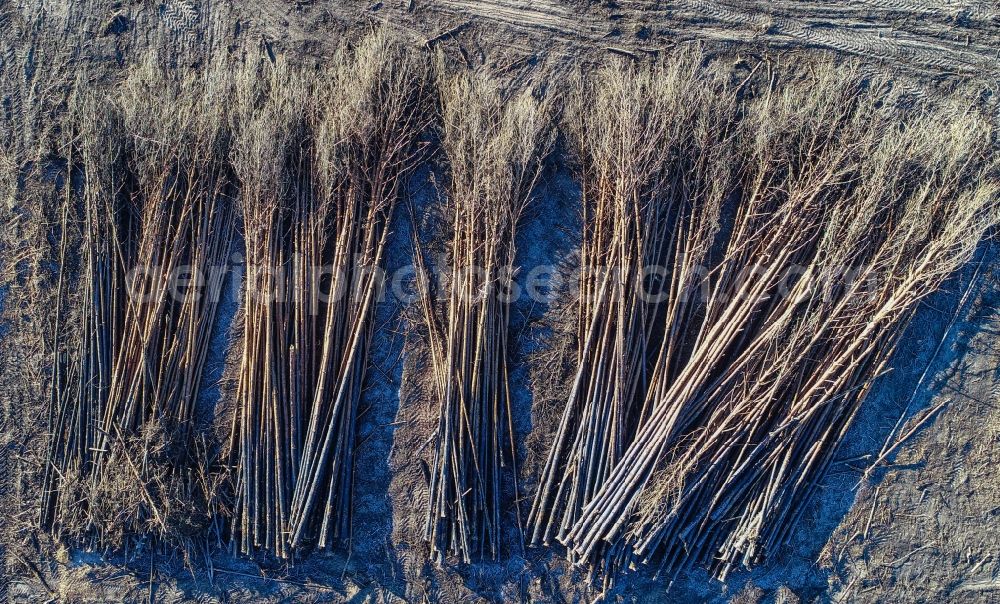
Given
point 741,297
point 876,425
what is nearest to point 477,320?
point 741,297

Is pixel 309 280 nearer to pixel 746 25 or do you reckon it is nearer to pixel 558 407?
pixel 558 407

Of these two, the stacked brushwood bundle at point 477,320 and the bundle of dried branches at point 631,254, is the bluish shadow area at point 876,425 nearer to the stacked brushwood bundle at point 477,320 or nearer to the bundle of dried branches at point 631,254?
the bundle of dried branches at point 631,254

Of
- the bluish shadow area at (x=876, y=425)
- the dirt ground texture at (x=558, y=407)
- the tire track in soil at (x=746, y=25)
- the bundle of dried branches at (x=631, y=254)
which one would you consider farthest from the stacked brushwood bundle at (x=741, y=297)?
the tire track in soil at (x=746, y=25)

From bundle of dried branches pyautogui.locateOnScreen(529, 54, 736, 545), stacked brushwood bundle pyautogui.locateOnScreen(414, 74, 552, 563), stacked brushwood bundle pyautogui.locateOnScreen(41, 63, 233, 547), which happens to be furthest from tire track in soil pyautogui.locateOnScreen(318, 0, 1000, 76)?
stacked brushwood bundle pyautogui.locateOnScreen(41, 63, 233, 547)

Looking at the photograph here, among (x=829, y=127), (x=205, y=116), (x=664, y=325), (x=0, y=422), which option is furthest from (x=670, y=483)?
(x=0, y=422)

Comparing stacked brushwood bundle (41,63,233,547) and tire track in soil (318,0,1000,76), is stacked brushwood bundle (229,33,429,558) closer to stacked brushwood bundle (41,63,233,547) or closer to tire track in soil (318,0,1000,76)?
stacked brushwood bundle (41,63,233,547)
